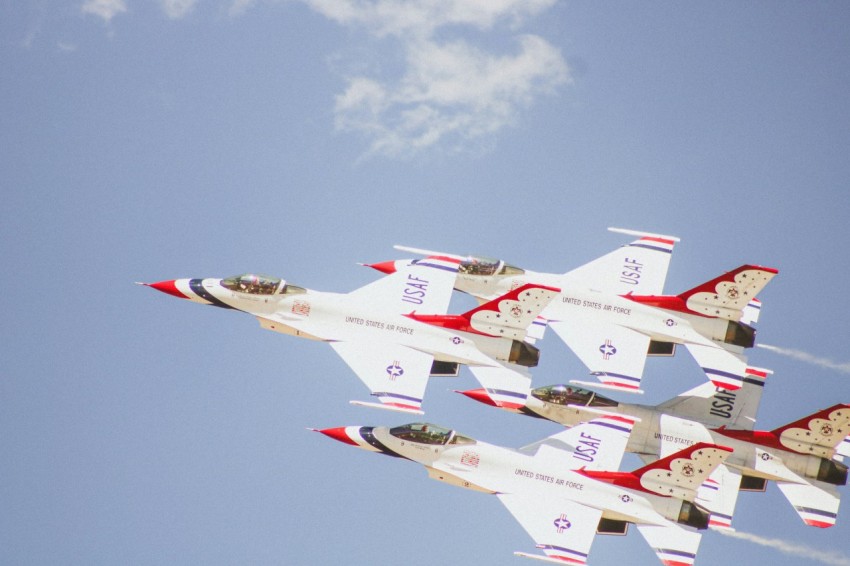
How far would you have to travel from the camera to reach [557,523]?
5234 centimetres

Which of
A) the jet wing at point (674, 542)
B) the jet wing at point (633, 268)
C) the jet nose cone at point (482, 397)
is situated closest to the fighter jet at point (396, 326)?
the jet nose cone at point (482, 397)

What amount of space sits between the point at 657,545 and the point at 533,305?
829cm

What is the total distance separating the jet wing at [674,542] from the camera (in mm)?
52656

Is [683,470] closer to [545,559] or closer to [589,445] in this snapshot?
[589,445]

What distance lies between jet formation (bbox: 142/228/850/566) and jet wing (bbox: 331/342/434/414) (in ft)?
0.14

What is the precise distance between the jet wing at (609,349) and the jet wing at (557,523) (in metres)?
4.85

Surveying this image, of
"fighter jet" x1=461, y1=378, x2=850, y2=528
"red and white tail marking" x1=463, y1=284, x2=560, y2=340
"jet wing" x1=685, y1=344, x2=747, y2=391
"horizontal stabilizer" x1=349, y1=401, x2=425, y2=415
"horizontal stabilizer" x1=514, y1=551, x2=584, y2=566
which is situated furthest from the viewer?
"jet wing" x1=685, y1=344, x2=747, y2=391

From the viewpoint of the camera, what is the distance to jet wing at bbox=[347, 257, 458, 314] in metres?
56.3

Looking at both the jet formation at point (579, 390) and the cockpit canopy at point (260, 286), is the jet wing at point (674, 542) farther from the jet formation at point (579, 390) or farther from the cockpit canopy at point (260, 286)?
the cockpit canopy at point (260, 286)

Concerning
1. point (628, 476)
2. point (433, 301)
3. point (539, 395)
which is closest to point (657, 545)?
point (628, 476)

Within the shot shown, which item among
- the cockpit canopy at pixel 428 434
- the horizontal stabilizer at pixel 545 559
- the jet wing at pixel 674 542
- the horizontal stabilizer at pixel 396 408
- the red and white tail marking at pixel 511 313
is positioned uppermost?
the red and white tail marking at pixel 511 313

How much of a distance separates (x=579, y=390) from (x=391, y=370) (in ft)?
19.8

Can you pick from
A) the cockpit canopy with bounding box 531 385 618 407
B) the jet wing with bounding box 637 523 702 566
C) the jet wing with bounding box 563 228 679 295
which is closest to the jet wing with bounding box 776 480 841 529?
the jet wing with bounding box 637 523 702 566

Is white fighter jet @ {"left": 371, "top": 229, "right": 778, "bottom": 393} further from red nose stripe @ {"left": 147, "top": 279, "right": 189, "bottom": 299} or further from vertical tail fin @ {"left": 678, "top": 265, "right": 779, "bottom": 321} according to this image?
red nose stripe @ {"left": 147, "top": 279, "right": 189, "bottom": 299}
